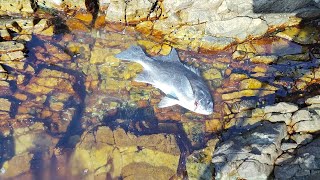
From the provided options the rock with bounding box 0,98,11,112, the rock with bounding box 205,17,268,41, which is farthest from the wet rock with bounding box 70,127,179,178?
the rock with bounding box 205,17,268,41

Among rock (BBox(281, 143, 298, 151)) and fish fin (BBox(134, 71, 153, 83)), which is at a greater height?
fish fin (BBox(134, 71, 153, 83))

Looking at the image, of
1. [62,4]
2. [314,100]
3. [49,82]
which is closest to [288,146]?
A: [314,100]

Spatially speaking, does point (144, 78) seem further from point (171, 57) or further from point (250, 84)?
point (250, 84)

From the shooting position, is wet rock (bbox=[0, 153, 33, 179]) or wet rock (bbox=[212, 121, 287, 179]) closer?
wet rock (bbox=[212, 121, 287, 179])

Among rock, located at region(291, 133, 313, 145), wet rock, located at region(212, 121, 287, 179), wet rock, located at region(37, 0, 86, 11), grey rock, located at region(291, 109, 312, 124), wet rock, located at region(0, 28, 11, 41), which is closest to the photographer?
wet rock, located at region(212, 121, 287, 179)

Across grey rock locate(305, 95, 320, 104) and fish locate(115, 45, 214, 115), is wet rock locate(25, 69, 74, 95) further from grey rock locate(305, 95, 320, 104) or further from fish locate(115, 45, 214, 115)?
grey rock locate(305, 95, 320, 104)

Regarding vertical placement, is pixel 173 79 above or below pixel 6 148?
above
